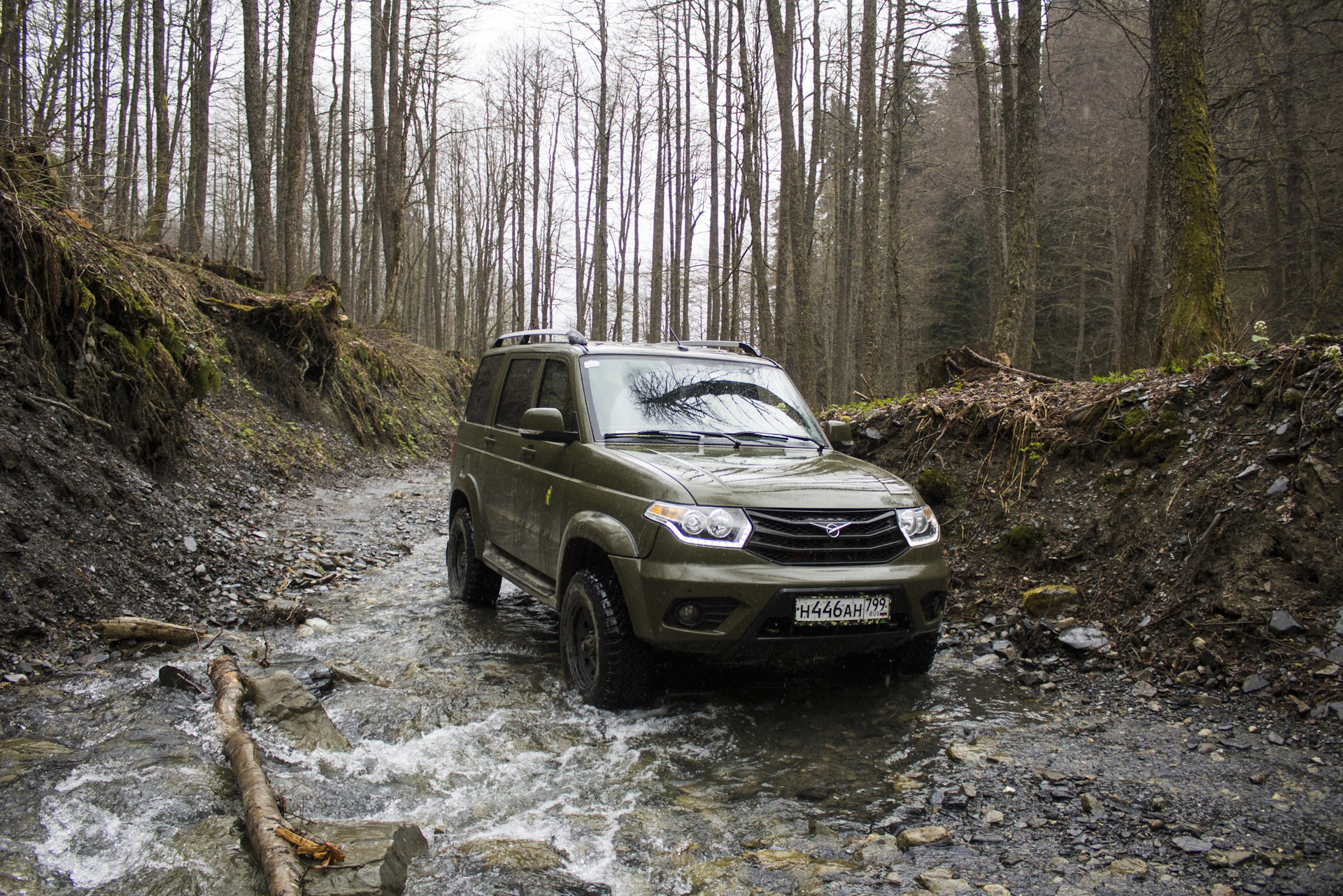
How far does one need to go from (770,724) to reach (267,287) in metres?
14.4

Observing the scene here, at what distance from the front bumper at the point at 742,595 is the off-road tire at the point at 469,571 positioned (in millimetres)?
2929

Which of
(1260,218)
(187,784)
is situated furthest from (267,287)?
(1260,218)

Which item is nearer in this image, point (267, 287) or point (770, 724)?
point (770, 724)

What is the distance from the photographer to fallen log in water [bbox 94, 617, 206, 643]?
504cm

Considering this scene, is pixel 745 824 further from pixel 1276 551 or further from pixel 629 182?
pixel 629 182

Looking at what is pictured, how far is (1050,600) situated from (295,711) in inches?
184

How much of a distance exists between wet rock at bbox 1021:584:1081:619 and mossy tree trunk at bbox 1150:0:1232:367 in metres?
2.93

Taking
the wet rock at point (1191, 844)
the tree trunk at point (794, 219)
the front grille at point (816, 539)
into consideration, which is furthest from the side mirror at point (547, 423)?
the tree trunk at point (794, 219)

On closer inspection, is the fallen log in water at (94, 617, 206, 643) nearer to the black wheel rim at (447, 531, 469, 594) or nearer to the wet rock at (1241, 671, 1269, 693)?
the black wheel rim at (447, 531, 469, 594)

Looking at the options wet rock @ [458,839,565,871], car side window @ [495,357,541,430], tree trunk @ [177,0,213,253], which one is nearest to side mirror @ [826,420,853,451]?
car side window @ [495,357,541,430]

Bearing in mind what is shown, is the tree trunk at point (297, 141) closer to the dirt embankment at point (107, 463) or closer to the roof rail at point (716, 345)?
the dirt embankment at point (107, 463)

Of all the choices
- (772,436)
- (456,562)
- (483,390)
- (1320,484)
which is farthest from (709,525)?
(456,562)

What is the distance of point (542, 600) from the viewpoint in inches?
202

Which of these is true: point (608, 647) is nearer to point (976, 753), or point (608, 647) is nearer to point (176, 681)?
point (976, 753)
